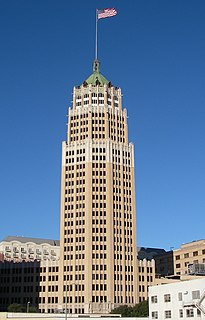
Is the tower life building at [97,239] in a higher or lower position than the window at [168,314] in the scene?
higher

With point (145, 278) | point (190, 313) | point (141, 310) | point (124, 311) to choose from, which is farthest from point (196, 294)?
point (145, 278)

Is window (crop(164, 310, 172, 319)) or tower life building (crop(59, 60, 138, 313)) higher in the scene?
tower life building (crop(59, 60, 138, 313))

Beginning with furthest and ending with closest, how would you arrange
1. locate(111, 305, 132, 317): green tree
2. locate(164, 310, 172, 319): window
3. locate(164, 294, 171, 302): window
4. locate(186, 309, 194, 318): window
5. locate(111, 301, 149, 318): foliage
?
1. locate(111, 305, 132, 317): green tree
2. locate(111, 301, 149, 318): foliage
3. locate(164, 294, 171, 302): window
4. locate(164, 310, 172, 319): window
5. locate(186, 309, 194, 318): window

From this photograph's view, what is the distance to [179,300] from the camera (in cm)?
10481

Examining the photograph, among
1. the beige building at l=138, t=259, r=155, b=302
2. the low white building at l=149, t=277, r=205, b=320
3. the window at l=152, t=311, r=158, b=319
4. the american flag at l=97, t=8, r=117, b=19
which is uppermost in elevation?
the american flag at l=97, t=8, r=117, b=19

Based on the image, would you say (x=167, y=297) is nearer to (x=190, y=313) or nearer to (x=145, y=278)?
(x=190, y=313)

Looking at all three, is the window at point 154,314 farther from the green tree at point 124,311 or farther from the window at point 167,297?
the green tree at point 124,311

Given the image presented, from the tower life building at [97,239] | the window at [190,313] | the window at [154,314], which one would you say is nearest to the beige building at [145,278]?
the tower life building at [97,239]

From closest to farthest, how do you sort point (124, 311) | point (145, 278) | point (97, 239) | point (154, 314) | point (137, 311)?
point (154, 314) < point (137, 311) < point (124, 311) < point (97, 239) < point (145, 278)

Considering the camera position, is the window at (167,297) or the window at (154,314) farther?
the window at (154,314)

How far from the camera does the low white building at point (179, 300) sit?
99438mm

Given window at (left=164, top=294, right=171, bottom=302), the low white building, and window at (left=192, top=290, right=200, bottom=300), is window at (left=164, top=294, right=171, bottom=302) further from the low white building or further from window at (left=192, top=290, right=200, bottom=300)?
window at (left=192, top=290, right=200, bottom=300)

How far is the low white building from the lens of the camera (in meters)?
99.4

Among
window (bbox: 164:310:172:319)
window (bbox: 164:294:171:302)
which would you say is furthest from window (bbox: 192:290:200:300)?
window (bbox: 164:310:172:319)
